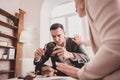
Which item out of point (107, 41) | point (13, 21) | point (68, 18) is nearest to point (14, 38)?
point (13, 21)

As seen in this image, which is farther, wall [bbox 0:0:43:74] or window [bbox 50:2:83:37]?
window [bbox 50:2:83:37]

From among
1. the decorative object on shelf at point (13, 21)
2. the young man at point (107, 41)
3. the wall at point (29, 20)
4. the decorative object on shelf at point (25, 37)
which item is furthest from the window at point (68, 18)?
the young man at point (107, 41)

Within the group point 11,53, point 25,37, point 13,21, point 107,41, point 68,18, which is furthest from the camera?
point 68,18

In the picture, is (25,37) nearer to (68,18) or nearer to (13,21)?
(13,21)

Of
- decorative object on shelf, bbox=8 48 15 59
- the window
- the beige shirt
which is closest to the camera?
the beige shirt

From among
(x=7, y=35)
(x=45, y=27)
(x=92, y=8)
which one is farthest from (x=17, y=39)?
(x=92, y=8)

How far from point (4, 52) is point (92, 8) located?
12.0 ft

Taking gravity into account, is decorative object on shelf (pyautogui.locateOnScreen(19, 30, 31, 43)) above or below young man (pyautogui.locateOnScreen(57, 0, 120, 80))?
above

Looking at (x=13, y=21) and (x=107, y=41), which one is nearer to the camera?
(x=107, y=41)

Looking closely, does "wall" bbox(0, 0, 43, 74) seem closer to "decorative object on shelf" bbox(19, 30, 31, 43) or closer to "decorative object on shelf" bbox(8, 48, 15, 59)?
"decorative object on shelf" bbox(19, 30, 31, 43)

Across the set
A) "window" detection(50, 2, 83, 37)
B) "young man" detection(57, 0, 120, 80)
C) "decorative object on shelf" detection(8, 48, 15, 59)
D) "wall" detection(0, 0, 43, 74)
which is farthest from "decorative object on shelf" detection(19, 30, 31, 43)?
"young man" detection(57, 0, 120, 80)

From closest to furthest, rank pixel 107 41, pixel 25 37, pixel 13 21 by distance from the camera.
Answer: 1. pixel 107 41
2. pixel 25 37
3. pixel 13 21

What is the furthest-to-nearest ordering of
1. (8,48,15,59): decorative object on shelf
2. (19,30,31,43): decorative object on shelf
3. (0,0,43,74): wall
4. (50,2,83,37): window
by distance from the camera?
(50,2,83,37): window
(19,30,31,43): decorative object on shelf
(0,0,43,74): wall
(8,48,15,59): decorative object on shelf

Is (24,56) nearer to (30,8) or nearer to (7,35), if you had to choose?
(7,35)
